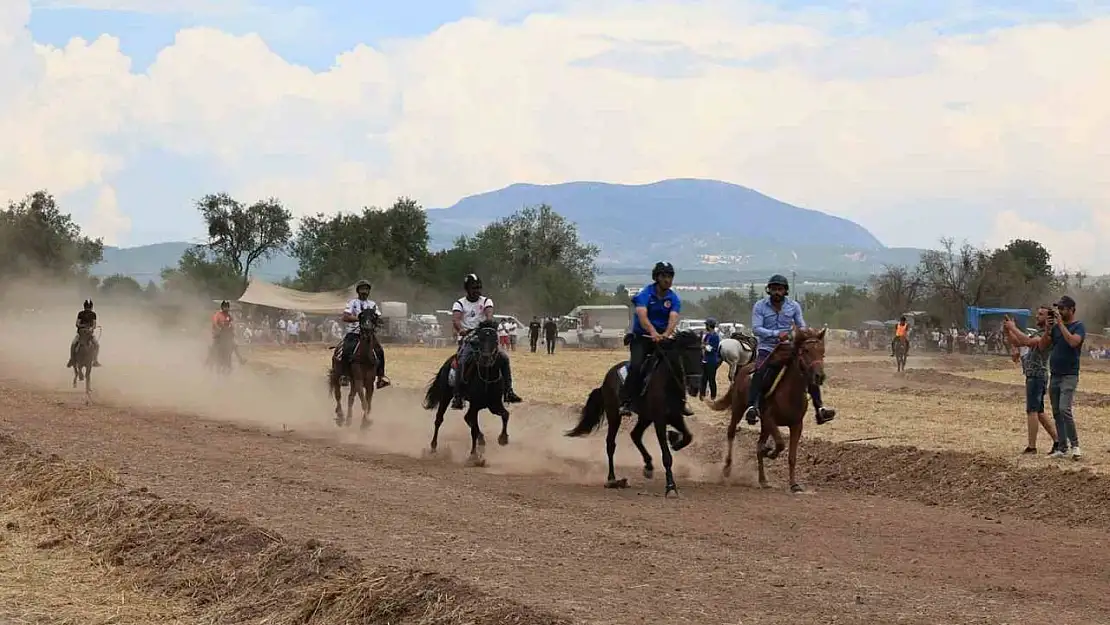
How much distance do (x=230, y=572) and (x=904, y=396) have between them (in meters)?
25.4

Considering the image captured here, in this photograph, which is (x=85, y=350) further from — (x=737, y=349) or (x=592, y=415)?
(x=592, y=415)

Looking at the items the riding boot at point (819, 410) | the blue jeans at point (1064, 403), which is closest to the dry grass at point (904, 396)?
the blue jeans at point (1064, 403)

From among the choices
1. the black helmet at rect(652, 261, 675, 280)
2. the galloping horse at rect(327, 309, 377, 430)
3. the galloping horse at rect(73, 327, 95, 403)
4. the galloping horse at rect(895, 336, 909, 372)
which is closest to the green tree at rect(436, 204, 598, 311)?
the galloping horse at rect(895, 336, 909, 372)

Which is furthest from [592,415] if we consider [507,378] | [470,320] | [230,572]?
[230,572]

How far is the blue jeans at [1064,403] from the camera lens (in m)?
17.7

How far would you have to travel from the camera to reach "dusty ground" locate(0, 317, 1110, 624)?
9742 mm

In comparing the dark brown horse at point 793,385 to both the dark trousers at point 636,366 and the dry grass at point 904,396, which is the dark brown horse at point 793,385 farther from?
the dry grass at point 904,396

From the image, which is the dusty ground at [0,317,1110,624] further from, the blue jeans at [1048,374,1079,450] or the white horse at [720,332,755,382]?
the white horse at [720,332,755,382]

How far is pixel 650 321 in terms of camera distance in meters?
16.1

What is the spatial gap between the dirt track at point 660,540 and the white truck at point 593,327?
199 ft

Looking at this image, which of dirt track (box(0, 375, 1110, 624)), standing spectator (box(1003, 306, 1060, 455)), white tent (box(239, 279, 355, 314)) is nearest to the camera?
dirt track (box(0, 375, 1110, 624))

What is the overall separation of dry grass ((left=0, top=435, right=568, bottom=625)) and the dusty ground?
0.38 meters

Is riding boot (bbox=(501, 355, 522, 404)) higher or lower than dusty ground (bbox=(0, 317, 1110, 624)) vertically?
Result: higher

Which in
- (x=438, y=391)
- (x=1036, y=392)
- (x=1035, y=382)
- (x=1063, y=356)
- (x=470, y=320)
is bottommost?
(x=438, y=391)
